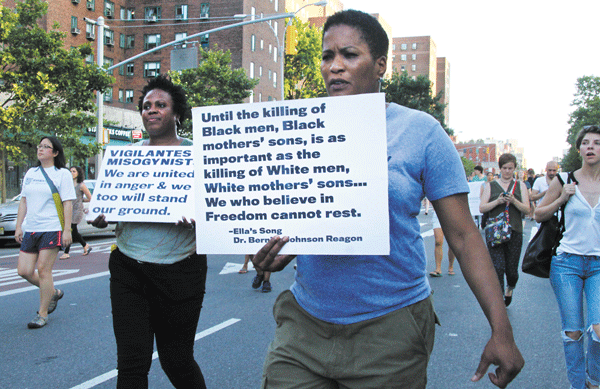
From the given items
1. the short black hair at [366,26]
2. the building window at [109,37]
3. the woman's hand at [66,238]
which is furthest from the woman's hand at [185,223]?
the building window at [109,37]

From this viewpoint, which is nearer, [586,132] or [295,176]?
[295,176]

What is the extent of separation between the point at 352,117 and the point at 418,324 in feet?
2.50

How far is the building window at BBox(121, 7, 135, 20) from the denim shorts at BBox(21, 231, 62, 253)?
46473mm

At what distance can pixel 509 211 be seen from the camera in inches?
266

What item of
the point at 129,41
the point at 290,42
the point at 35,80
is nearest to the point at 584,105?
the point at 129,41

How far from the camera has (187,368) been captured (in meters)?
3.20

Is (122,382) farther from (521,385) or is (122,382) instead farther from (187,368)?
(521,385)

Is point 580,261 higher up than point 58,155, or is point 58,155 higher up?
point 58,155

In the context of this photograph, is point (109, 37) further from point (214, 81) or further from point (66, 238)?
point (66, 238)

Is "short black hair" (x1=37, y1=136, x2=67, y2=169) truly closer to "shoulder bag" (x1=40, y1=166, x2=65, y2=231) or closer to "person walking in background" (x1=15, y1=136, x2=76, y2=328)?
"person walking in background" (x1=15, y1=136, x2=76, y2=328)

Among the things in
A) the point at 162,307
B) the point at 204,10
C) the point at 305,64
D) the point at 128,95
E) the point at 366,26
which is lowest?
A: the point at 162,307

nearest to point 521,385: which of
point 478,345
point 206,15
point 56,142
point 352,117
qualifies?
point 478,345

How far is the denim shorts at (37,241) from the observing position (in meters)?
6.00

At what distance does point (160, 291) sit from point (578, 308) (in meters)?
2.79
